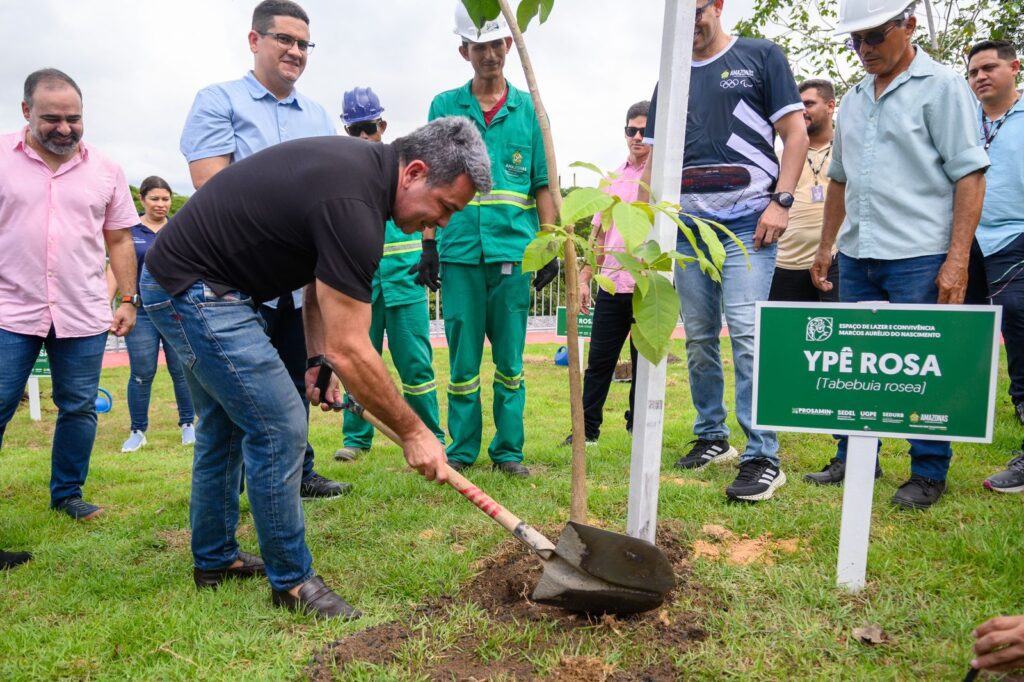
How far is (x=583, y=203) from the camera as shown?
6.70 feet

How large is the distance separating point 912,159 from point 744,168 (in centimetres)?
74

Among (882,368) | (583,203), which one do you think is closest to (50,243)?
(583,203)

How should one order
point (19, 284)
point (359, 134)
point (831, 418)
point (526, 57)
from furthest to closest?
1. point (359, 134)
2. point (19, 284)
3. point (831, 418)
4. point (526, 57)

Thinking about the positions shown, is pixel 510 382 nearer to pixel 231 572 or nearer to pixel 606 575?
pixel 231 572

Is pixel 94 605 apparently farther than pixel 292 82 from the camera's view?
No

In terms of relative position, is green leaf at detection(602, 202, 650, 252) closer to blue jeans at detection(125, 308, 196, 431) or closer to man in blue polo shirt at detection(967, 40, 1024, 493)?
man in blue polo shirt at detection(967, 40, 1024, 493)

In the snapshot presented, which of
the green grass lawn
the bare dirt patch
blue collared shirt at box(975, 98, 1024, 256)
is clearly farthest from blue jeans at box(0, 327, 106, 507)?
blue collared shirt at box(975, 98, 1024, 256)

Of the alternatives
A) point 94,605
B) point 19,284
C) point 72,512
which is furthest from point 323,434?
point 94,605

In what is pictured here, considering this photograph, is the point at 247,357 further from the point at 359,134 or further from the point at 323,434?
the point at 323,434

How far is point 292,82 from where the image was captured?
3777mm

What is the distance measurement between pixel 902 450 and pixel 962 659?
8.64 ft

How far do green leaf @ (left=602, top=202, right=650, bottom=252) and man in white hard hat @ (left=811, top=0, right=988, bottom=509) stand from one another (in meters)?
1.87

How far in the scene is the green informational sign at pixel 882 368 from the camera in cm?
244

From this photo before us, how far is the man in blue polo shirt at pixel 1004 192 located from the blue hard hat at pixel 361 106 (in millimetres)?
3559
